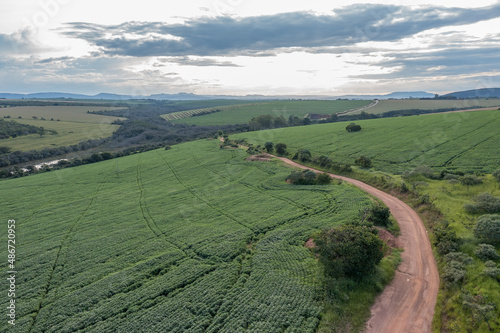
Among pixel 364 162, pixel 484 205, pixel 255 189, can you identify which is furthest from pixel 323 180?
pixel 484 205

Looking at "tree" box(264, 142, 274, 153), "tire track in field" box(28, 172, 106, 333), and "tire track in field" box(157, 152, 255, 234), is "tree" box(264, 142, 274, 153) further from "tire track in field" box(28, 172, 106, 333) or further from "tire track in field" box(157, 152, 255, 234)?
"tire track in field" box(28, 172, 106, 333)

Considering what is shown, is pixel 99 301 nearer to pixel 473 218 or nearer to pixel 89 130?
pixel 473 218

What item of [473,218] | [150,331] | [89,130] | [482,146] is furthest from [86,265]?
[89,130]

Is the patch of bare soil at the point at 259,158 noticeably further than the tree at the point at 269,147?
No

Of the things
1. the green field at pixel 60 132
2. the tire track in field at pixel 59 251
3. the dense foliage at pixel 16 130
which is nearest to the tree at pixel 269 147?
the tire track in field at pixel 59 251

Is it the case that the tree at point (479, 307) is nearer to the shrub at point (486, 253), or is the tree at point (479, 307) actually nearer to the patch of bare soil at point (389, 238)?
the shrub at point (486, 253)

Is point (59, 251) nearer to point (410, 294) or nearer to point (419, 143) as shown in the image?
point (410, 294)
